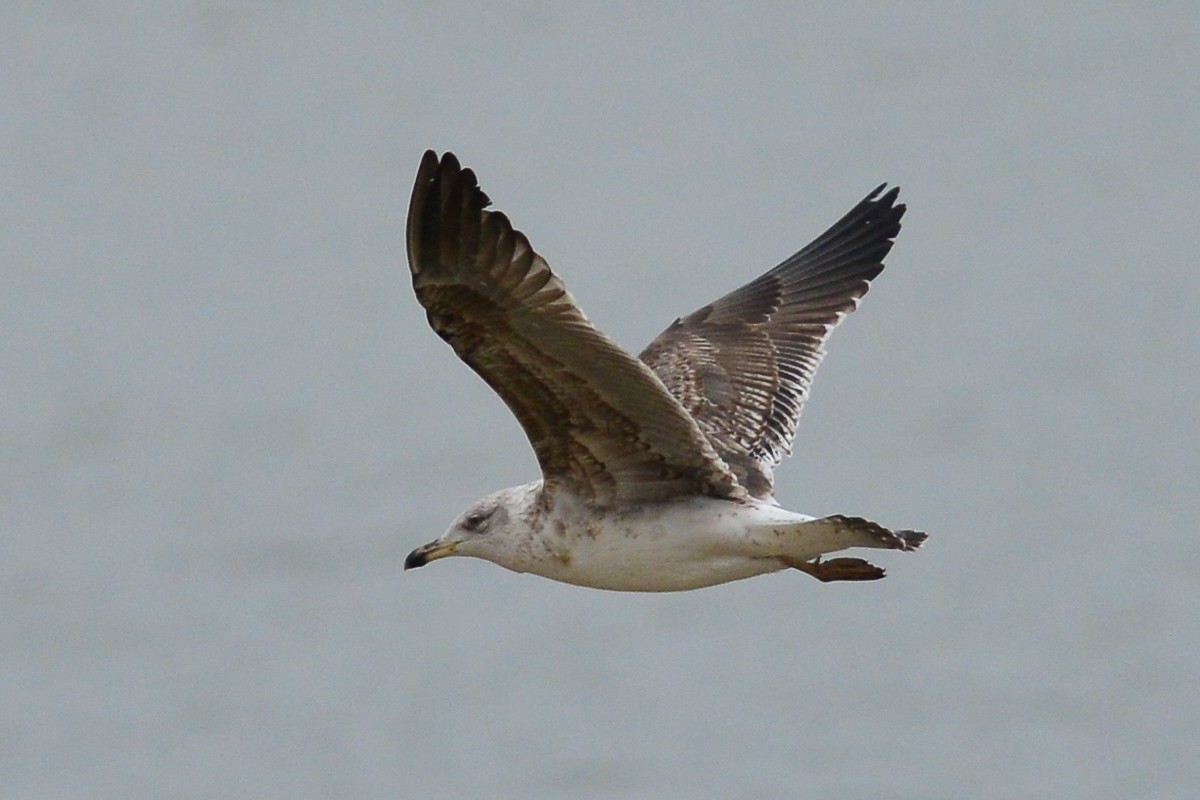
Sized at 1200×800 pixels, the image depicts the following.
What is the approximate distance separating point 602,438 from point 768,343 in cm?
269

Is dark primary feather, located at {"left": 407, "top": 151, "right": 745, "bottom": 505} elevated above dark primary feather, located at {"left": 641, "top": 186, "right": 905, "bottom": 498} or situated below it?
below

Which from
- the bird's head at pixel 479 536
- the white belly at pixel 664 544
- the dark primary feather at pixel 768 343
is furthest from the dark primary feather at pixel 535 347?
the dark primary feather at pixel 768 343

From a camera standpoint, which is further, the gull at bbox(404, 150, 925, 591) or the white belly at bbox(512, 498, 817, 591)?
the white belly at bbox(512, 498, 817, 591)

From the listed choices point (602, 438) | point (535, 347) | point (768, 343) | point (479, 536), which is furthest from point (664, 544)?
point (768, 343)

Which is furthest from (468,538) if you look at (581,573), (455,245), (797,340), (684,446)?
(797,340)

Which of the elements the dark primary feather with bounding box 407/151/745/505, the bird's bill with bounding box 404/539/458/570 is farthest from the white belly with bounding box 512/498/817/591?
the bird's bill with bounding box 404/539/458/570

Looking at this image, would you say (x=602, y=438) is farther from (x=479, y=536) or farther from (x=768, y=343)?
(x=768, y=343)

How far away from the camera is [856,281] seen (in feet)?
38.7

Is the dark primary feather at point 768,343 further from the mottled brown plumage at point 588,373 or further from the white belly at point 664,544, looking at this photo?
the white belly at point 664,544

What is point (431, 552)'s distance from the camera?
960 cm

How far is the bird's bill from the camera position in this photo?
9.56 meters

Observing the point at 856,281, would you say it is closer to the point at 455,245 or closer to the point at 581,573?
the point at 581,573

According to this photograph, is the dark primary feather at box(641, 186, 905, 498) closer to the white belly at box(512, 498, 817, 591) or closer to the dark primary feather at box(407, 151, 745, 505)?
the white belly at box(512, 498, 817, 591)

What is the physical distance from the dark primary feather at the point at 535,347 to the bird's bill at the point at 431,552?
0.77 metres
